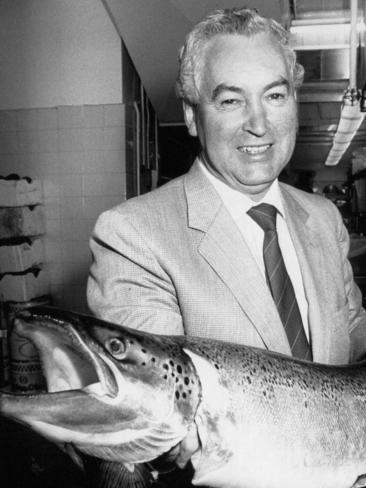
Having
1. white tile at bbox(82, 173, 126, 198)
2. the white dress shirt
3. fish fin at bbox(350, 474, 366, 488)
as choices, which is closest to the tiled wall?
white tile at bbox(82, 173, 126, 198)

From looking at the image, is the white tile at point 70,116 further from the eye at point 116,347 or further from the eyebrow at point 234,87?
the eye at point 116,347

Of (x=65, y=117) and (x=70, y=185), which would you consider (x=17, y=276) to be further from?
(x=65, y=117)

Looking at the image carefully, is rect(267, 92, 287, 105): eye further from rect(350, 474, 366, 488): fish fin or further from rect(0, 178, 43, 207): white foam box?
rect(0, 178, 43, 207): white foam box

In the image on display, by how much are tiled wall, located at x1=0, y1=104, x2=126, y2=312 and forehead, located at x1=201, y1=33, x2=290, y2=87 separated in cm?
329

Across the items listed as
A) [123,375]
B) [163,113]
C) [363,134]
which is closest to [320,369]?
[123,375]

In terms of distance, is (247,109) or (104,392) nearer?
(104,392)

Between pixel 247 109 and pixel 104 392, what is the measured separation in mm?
1043

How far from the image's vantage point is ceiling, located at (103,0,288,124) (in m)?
4.71

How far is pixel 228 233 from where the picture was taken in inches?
65.1

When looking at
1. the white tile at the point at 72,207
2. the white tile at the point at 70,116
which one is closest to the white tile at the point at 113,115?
the white tile at the point at 70,116

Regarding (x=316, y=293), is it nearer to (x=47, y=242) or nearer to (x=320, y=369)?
(x=320, y=369)

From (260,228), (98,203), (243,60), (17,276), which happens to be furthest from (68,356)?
(98,203)

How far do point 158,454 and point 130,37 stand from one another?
451 centimetres

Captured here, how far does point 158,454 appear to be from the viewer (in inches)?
39.6
